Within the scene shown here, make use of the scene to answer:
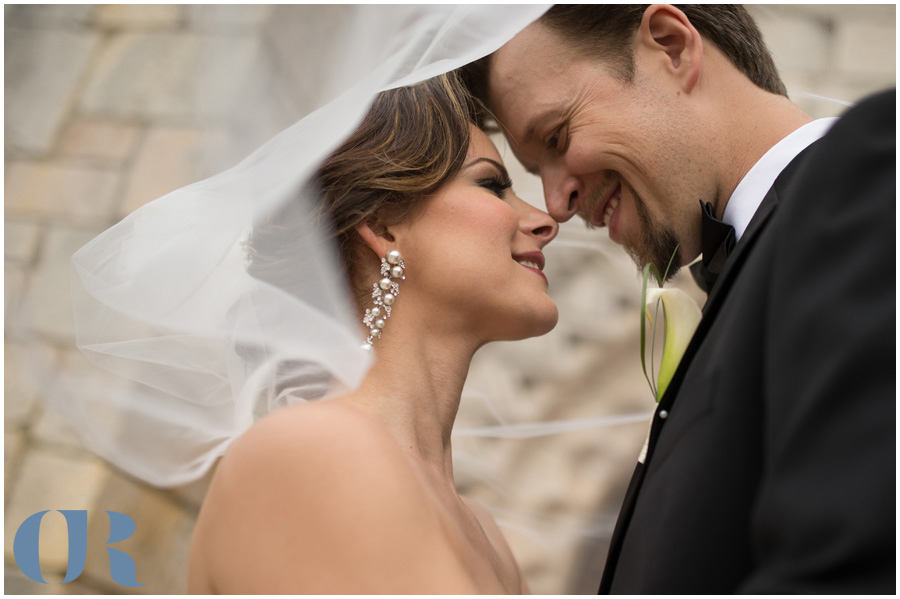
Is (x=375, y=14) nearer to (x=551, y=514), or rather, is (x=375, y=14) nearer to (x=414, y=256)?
(x=414, y=256)

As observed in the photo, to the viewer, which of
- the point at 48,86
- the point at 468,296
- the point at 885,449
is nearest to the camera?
the point at 885,449

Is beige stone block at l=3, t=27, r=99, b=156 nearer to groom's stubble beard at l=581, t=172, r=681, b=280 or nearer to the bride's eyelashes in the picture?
the bride's eyelashes

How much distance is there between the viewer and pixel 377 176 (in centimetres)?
187

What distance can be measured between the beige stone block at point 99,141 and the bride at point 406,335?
7.81ft

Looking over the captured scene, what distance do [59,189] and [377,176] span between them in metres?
2.76

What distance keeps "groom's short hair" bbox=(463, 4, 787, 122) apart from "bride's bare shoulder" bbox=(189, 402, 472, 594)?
1326 millimetres

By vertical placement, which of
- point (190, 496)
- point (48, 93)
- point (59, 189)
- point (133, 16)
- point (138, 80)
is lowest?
point (190, 496)

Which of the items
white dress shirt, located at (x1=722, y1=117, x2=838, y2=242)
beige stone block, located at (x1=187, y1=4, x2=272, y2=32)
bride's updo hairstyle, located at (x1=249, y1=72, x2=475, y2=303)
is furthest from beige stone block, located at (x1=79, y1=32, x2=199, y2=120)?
white dress shirt, located at (x1=722, y1=117, x2=838, y2=242)

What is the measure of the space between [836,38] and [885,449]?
3.43 meters

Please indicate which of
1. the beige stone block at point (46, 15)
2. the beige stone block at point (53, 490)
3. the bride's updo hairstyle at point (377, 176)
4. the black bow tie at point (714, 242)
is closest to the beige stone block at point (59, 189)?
the beige stone block at point (46, 15)

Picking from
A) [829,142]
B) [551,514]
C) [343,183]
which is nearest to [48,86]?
[343,183]

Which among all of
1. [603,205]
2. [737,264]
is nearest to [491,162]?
[603,205]

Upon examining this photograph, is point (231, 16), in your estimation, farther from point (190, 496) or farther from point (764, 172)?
point (190, 496)

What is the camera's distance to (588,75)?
7.05ft
